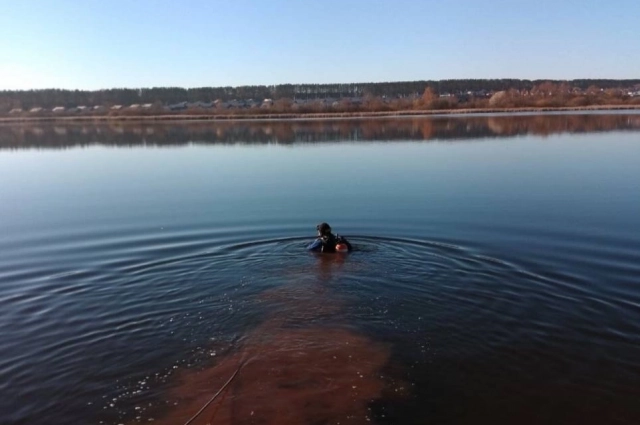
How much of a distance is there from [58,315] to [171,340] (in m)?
2.77

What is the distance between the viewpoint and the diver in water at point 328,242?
14.0m

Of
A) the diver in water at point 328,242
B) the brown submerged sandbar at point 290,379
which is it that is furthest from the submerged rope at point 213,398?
the diver in water at point 328,242

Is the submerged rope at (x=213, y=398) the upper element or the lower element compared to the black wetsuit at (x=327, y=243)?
lower

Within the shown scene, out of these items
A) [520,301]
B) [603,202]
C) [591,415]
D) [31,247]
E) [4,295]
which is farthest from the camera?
[603,202]

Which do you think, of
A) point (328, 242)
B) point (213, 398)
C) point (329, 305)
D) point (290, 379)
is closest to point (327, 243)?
point (328, 242)

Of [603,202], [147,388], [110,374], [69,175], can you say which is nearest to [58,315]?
[110,374]

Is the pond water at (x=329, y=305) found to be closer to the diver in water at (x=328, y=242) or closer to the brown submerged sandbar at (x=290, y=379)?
the brown submerged sandbar at (x=290, y=379)

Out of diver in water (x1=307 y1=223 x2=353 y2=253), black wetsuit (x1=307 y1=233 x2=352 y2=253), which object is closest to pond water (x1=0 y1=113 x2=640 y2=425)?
diver in water (x1=307 y1=223 x2=353 y2=253)

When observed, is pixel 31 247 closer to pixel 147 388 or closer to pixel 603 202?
pixel 147 388

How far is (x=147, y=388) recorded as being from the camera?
7848mm

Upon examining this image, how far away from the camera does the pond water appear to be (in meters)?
7.49

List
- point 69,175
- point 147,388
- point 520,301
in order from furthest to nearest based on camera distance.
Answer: point 69,175, point 520,301, point 147,388

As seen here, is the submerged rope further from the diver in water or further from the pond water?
the diver in water

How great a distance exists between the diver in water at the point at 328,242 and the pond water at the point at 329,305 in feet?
1.10
